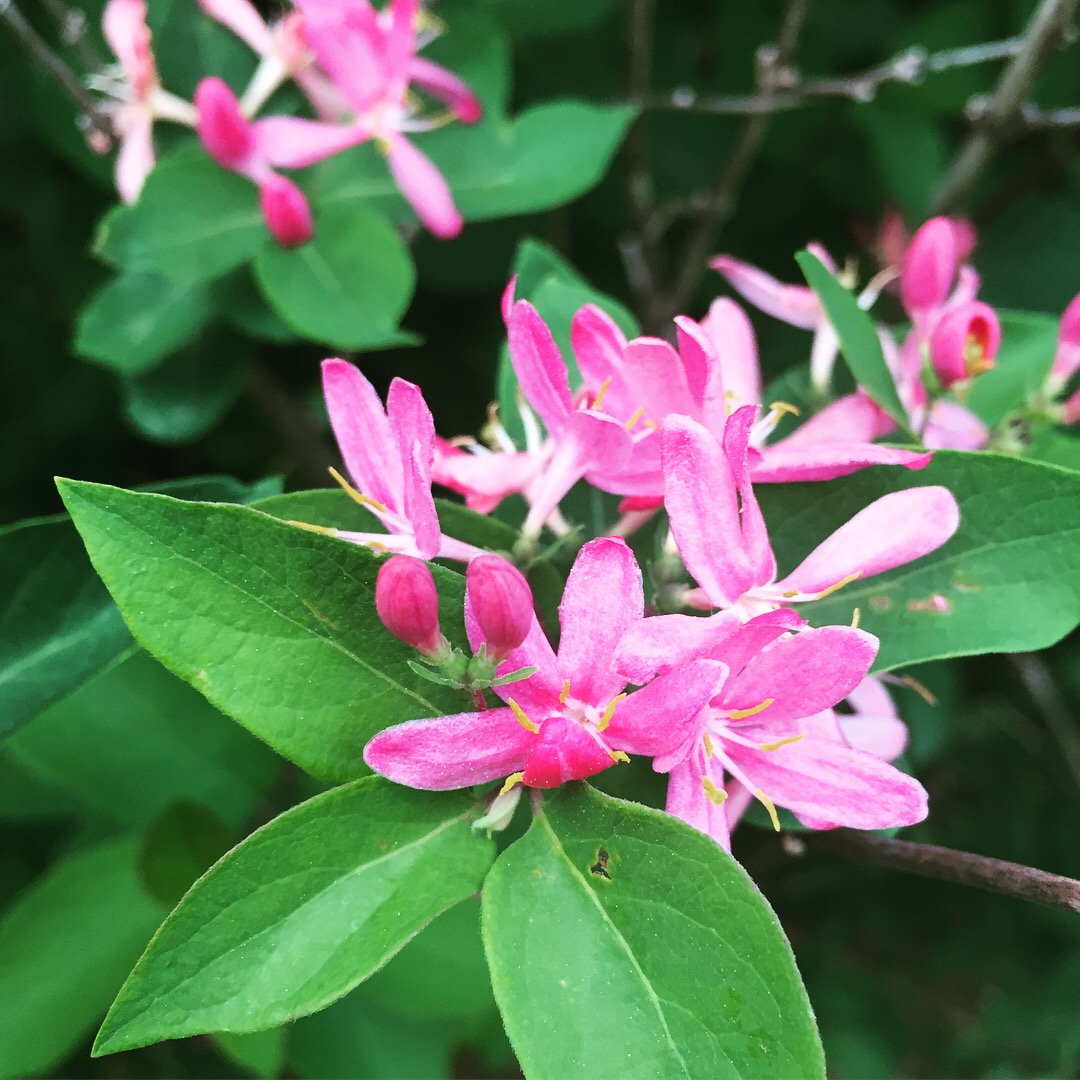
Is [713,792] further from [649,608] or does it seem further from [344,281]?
[344,281]

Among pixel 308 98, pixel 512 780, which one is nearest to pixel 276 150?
pixel 308 98

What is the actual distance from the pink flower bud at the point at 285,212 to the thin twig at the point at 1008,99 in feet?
2.60

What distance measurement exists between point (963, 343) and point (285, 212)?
0.68 metres

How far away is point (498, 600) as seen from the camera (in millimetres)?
530

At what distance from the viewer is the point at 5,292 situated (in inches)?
57.2

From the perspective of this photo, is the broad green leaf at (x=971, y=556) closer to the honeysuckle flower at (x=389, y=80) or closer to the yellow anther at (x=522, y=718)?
the yellow anther at (x=522, y=718)

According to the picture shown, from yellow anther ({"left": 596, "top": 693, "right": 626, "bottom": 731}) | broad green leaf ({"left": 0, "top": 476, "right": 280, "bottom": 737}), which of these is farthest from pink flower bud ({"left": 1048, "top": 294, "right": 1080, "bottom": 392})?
broad green leaf ({"left": 0, "top": 476, "right": 280, "bottom": 737})

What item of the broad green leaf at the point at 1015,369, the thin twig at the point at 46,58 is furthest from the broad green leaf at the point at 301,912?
the thin twig at the point at 46,58

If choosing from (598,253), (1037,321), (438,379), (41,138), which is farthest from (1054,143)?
(41,138)

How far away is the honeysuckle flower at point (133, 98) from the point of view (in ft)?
3.41

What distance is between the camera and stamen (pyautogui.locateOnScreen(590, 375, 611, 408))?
2.11 ft

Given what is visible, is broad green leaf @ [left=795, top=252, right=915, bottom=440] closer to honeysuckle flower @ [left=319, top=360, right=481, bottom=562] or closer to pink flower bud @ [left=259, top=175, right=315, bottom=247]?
honeysuckle flower @ [left=319, top=360, right=481, bottom=562]

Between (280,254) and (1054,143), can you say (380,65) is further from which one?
(1054,143)

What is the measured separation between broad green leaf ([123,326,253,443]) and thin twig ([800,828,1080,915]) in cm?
86
